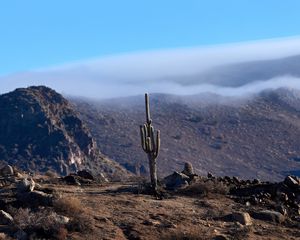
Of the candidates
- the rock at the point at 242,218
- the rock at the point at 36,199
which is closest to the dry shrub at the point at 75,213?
the rock at the point at 36,199

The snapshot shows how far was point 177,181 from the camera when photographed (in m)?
25.8

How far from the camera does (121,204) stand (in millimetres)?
21297

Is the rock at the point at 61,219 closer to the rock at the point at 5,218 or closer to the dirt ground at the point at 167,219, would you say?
the dirt ground at the point at 167,219

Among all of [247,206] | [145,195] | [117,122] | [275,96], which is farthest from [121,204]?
[275,96]

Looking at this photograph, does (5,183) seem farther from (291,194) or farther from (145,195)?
(291,194)

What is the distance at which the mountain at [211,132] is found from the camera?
92188mm

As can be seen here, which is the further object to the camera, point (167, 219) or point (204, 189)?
point (204, 189)

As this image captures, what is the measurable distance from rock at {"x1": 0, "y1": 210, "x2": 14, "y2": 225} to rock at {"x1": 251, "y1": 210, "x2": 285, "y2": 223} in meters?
7.04

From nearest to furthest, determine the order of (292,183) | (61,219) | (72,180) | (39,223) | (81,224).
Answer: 1. (39,223)
2. (61,219)
3. (81,224)
4. (292,183)
5. (72,180)

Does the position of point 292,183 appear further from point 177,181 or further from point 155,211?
point 155,211

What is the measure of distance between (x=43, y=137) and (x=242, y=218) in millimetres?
56648

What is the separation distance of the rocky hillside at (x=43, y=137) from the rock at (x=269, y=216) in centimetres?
4863

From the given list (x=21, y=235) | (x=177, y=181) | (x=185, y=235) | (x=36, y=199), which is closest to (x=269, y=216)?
(x=185, y=235)

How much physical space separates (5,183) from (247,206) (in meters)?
8.10
